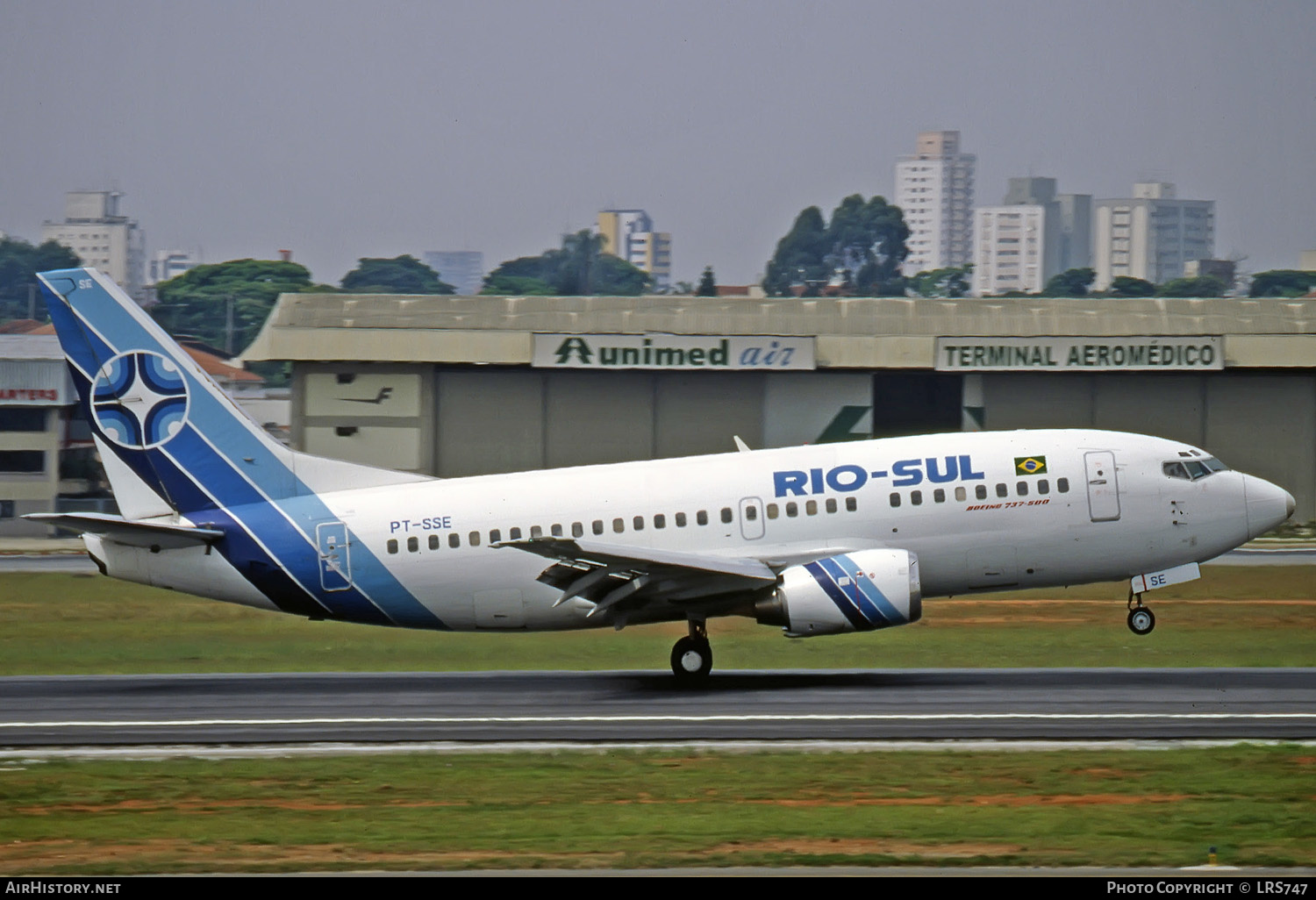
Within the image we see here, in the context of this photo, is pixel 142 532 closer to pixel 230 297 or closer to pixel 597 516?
pixel 597 516

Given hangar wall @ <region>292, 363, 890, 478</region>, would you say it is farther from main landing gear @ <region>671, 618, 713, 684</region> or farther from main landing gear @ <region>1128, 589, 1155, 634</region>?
main landing gear @ <region>671, 618, 713, 684</region>

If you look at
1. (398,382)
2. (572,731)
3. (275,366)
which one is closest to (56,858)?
(572,731)

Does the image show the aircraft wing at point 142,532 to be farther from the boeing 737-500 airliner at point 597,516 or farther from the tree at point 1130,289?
the tree at point 1130,289

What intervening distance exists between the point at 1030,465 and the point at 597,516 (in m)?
8.10

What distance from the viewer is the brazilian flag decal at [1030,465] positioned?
92.3ft

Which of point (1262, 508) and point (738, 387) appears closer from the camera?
point (1262, 508)

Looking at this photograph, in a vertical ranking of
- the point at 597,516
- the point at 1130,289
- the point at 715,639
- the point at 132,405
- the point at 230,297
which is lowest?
the point at 715,639

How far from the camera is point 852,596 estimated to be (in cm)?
2628

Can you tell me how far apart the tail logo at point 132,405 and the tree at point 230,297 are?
15382 centimetres

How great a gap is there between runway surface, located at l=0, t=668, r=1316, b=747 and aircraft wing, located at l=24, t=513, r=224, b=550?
9.29 ft

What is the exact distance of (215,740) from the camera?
23.3 meters

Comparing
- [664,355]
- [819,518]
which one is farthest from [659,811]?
[664,355]

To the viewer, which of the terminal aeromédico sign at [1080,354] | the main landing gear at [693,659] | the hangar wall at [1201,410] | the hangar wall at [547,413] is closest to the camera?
the main landing gear at [693,659]

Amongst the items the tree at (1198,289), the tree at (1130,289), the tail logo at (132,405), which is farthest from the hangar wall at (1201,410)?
the tree at (1198,289)
